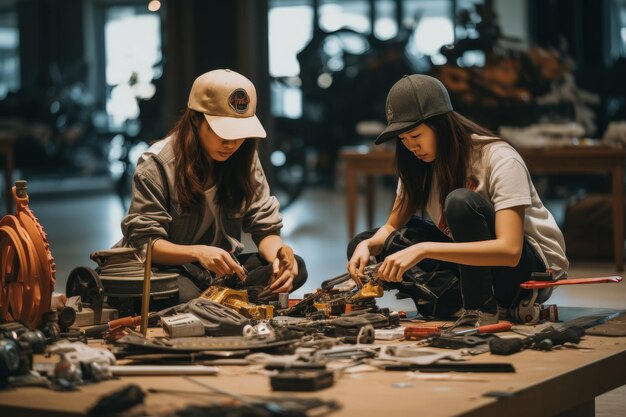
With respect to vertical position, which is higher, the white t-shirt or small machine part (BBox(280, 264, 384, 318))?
the white t-shirt

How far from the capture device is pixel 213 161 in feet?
13.3

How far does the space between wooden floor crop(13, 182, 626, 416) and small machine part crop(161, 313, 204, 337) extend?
1.16 m

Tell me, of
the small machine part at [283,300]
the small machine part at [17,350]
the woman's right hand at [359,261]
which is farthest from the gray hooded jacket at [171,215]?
the small machine part at [17,350]

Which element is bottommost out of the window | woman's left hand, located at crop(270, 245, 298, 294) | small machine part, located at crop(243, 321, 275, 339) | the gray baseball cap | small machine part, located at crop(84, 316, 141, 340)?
small machine part, located at crop(84, 316, 141, 340)

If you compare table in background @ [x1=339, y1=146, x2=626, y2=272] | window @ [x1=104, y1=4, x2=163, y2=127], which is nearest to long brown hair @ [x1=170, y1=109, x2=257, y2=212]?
table in background @ [x1=339, y1=146, x2=626, y2=272]

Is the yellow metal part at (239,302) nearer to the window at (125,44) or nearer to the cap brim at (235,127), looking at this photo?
the cap brim at (235,127)

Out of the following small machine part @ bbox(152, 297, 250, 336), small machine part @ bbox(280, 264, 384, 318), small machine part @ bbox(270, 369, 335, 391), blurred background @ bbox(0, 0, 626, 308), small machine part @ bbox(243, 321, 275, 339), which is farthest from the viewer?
blurred background @ bbox(0, 0, 626, 308)

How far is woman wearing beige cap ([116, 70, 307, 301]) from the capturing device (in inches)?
152

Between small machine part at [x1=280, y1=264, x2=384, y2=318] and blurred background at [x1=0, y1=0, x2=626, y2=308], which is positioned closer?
small machine part at [x1=280, y1=264, x2=384, y2=318]

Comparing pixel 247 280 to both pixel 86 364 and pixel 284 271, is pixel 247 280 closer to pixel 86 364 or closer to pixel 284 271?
pixel 284 271

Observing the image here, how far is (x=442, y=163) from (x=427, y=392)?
45.0 inches

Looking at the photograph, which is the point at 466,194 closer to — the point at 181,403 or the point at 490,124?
the point at 181,403

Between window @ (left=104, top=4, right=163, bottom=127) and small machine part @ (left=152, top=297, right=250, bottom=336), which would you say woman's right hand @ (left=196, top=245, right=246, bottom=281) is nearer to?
small machine part @ (left=152, top=297, right=250, bottom=336)

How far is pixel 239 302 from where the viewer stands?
3.73 metres
